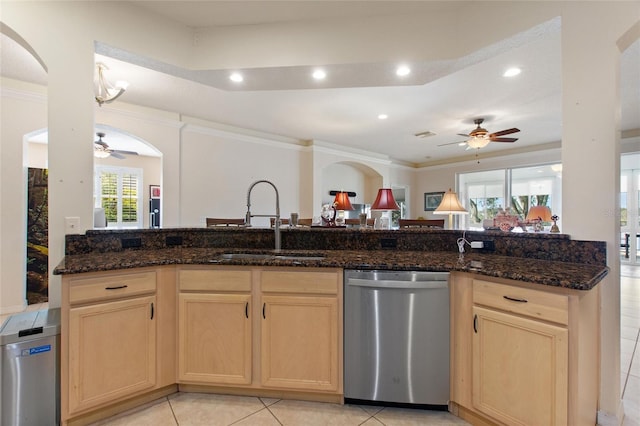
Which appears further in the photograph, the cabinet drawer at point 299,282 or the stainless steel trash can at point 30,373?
the cabinet drawer at point 299,282

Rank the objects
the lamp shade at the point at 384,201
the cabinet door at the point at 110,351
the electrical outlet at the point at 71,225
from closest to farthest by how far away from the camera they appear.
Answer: the cabinet door at the point at 110,351 → the electrical outlet at the point at 71,225 → the lamp shade at the point at 384,201

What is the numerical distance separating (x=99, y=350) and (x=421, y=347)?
177 cm

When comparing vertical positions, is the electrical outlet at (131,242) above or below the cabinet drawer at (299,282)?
above

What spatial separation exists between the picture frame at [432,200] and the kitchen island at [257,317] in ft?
21.4

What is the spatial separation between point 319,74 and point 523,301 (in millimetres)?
2091

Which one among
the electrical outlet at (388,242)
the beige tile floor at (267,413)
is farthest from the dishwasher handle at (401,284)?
the beige tile floor at (267,413)

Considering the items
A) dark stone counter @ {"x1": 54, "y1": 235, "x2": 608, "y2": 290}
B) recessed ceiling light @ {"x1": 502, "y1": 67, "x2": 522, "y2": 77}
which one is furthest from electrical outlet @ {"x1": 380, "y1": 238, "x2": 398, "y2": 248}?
recessed ceiling light @ {"x1": 502, "y1": 67, "x2": 522, "y2": 77}

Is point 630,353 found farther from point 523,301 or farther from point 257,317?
point 257,317

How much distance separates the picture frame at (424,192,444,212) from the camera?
8125 millimetres

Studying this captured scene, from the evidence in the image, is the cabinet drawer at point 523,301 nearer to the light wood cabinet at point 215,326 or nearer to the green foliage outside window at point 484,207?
the light wood cabinet at point 215,326

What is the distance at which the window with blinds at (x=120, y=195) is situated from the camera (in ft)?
22.7

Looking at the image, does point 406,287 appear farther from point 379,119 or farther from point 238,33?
point 379,119

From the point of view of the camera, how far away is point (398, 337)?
1.63 metres

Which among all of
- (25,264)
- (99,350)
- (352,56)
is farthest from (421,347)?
(25,264)
